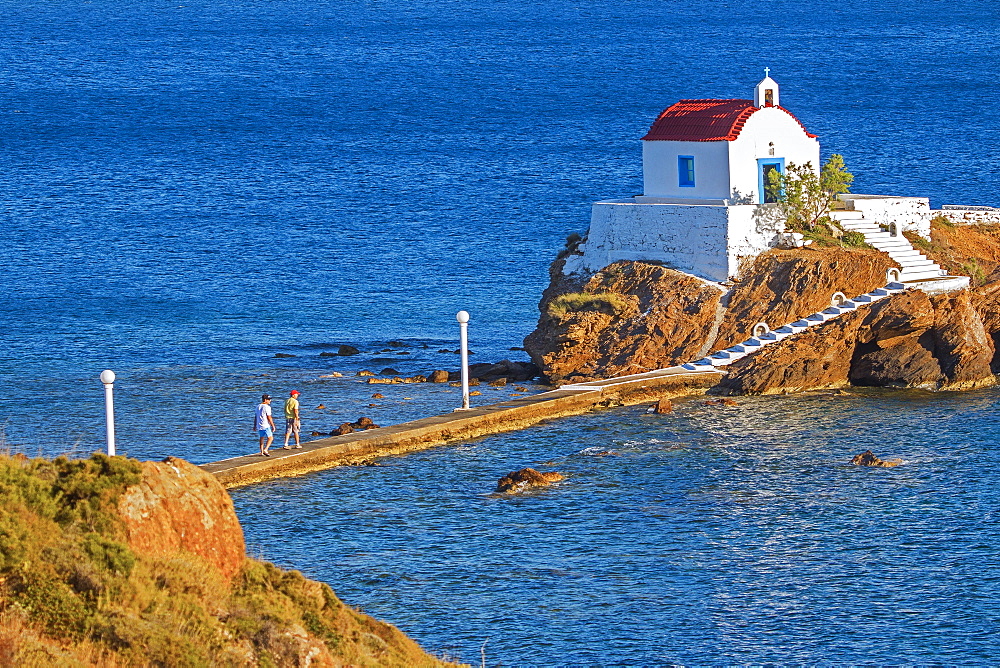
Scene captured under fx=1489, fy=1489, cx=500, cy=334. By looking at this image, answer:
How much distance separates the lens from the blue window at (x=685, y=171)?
43.5 meters

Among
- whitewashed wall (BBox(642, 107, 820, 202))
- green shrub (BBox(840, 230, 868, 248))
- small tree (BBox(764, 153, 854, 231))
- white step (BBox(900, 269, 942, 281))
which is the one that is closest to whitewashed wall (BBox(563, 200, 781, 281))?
small tree (BBox(764, 153, 854, 231))

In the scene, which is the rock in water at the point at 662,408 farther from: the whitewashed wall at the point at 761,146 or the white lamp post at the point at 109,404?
the white lamp post at the point at 109,404

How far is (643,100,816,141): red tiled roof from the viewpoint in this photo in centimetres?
4256

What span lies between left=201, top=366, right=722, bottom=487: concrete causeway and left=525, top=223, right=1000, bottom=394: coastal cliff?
1651 millimetres

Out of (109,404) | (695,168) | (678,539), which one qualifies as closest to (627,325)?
(695,168)

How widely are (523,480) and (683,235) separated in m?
15.0

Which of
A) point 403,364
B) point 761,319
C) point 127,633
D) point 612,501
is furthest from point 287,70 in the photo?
point 127,633

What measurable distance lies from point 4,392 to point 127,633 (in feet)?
107

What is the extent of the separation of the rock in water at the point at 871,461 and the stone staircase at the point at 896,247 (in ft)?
37.9

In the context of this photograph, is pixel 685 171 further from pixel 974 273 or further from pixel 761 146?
pixel 974 273

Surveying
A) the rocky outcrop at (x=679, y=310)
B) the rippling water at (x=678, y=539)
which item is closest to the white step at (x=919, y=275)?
the rocky outcrop at (x=679, y=310)

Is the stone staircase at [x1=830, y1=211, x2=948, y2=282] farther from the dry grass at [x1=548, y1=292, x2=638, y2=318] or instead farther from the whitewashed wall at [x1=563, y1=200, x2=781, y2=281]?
the dry grass at [x1=548, y1=292, x2=638, y2=318]

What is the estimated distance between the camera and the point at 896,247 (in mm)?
42906

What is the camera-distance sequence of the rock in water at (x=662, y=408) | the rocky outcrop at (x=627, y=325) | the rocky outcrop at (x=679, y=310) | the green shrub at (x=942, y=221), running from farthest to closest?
1. the green shrub at (x=942, y=221)
2. the rocky outcrop at (x=627, y=325)
3. the rocky outcrop at (x=679, y=310)
4. the rock in water at (x=662, y=408)
